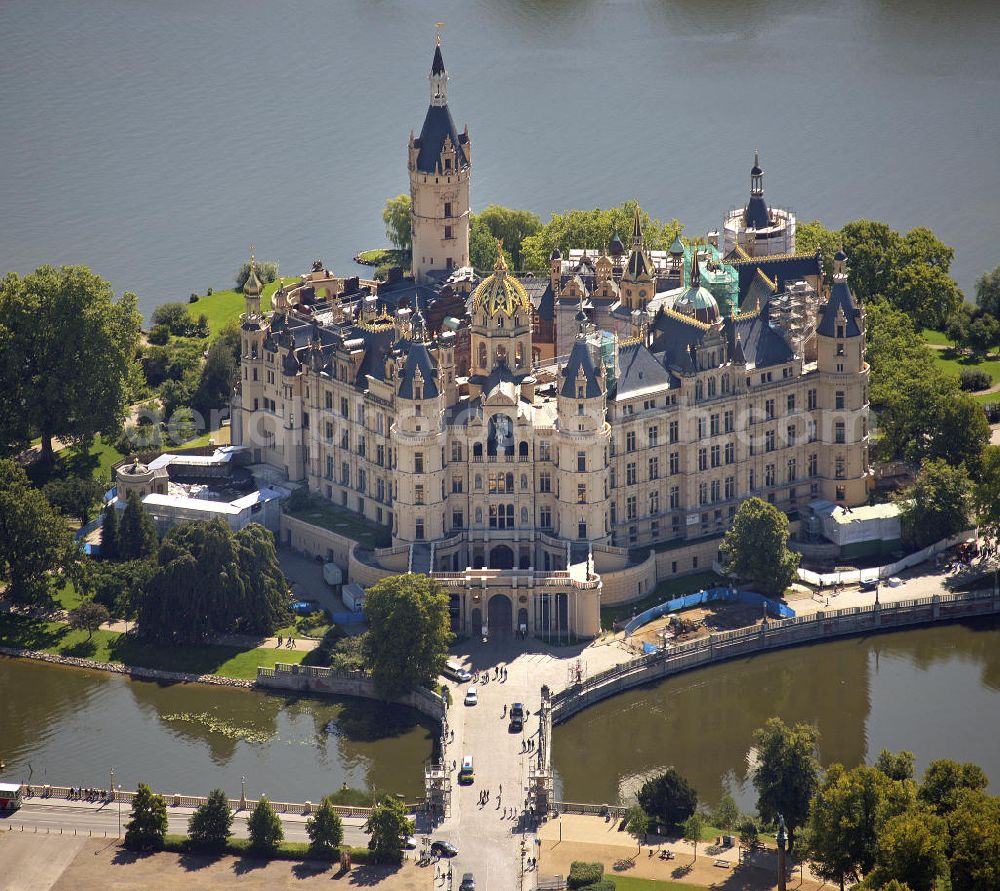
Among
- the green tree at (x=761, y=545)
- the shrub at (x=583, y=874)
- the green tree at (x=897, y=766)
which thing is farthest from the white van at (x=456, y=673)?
the green tree at (x=897, y=766)

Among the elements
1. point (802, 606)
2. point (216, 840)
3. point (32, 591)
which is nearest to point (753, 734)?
point (802, 606)

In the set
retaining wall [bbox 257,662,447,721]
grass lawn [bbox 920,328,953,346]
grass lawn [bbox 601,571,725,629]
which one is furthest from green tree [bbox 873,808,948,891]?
grass lawn [bbox 920,328,953,346]

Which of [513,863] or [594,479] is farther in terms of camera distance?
[594,479]

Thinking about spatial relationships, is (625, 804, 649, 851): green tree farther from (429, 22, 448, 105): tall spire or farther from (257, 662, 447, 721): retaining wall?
(429, 22, 448, 105): tall spire

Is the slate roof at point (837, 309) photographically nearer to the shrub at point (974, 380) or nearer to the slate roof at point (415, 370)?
the shrub at point (974, 380)

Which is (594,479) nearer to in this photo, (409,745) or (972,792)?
(409,745)

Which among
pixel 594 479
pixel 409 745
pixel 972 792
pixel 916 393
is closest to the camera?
pixel 972 792

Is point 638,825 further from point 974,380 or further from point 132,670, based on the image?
point 974,380
